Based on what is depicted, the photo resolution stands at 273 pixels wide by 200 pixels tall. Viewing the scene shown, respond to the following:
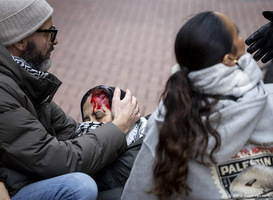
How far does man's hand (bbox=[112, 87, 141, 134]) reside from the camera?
2.66m

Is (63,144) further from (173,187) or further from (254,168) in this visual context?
(254,168)

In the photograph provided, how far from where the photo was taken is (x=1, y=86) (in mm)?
2355

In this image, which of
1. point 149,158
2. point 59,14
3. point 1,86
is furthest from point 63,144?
point 59,14

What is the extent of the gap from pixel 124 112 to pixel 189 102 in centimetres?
90

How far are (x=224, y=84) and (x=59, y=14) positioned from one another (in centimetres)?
639

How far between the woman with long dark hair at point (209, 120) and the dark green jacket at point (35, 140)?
0.54 metres

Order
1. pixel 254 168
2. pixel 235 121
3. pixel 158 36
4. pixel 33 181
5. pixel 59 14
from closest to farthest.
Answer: pixel 235 121
pixel 254 168
pixel 33 181
pixel 158 36
pixel 59 14

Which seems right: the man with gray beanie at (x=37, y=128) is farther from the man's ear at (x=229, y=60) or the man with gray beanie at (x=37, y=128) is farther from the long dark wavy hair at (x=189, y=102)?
the man's ear at (x=229, y=60)

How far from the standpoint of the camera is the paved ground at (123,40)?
18.5 feet

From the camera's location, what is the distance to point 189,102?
1.84 m

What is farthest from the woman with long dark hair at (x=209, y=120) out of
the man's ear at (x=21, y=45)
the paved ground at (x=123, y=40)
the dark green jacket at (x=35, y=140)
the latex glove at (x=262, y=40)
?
the paved ground at (x=123, y=40)

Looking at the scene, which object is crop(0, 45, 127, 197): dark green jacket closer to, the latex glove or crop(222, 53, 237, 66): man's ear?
crop(222, 53, 237, 66): man's ear

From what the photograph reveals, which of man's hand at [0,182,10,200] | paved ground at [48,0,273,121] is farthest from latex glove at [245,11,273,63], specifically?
paved ground at [48,0,273,121]

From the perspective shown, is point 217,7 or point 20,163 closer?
point 20,163
